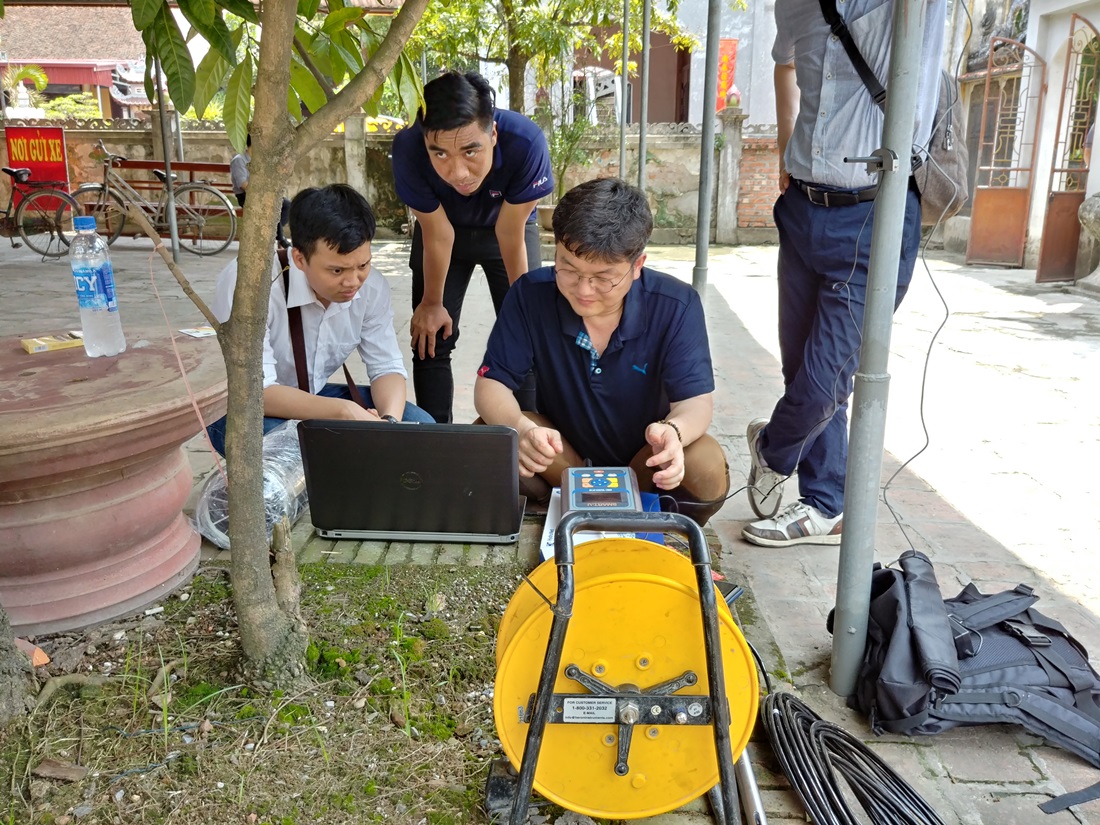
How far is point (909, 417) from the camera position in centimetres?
438

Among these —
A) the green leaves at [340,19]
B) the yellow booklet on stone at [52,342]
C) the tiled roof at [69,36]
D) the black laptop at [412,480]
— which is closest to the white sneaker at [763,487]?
the black laptop at [412,480]

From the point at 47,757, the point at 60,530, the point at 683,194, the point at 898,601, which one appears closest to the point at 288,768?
the point at 47,757

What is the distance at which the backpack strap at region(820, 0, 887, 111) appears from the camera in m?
2.39

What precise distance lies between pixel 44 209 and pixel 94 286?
29.3ft

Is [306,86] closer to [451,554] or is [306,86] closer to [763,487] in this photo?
[451,554]

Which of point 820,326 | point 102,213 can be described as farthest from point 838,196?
point 102,213

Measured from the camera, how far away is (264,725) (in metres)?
1.76

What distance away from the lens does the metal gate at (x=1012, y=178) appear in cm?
1021

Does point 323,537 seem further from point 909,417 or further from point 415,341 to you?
point 909,417

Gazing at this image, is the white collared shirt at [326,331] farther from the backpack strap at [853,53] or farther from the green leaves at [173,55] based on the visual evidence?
the backpack strap at [853,53]

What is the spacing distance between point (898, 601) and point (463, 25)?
10135mm

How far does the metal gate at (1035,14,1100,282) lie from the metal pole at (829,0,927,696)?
28.4ft

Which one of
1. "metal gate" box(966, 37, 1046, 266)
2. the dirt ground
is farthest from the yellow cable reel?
"metal gate" box(966, 37, 1046, 266)

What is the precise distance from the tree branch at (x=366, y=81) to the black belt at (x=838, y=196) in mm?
1350
